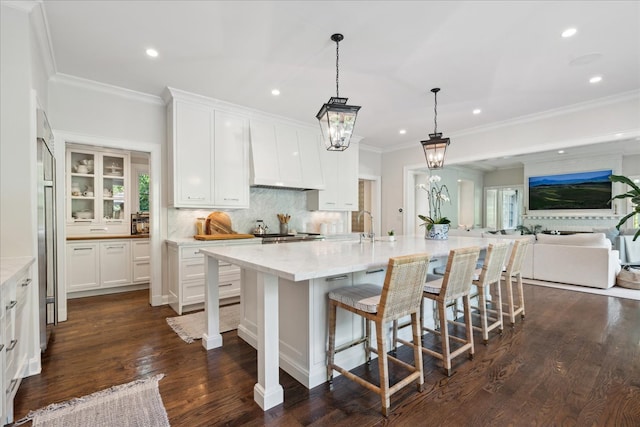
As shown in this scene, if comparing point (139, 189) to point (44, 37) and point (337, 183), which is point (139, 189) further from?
point (337, 183)

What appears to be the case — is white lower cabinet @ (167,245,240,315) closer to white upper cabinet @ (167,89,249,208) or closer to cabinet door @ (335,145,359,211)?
white upper cabinet @ (167,89,249,208)

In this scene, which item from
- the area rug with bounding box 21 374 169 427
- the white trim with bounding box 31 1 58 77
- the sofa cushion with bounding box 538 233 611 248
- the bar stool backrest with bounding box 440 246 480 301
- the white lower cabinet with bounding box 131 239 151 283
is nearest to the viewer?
the area rug with bounding box 21 374 169 427

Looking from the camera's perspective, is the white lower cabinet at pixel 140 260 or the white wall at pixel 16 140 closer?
the white wall at pixel 16 140

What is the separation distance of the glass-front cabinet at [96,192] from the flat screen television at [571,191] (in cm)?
1060

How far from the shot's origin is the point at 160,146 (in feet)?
13.3

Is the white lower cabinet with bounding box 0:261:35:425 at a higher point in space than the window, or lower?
lower

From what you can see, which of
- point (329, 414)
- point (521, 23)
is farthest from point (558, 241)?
point (329, 414)

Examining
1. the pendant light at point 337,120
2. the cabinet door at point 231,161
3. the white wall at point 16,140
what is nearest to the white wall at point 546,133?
the cabinet door at point 231,161

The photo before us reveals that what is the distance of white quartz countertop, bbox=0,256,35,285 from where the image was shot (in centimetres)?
156

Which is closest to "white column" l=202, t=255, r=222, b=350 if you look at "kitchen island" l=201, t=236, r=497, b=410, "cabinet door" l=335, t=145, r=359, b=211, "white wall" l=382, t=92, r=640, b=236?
"kitchen island" l=201, t=236, r=497, b=410

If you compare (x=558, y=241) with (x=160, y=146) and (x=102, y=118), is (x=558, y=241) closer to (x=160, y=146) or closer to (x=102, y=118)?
(x=160, y=146)

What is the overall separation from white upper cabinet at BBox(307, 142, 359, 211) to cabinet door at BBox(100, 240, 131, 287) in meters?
3.05

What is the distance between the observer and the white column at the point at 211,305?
261 centimetres

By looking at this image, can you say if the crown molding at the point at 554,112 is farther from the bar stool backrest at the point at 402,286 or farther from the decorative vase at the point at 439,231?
the bar stool backrest at the point at 402,286
